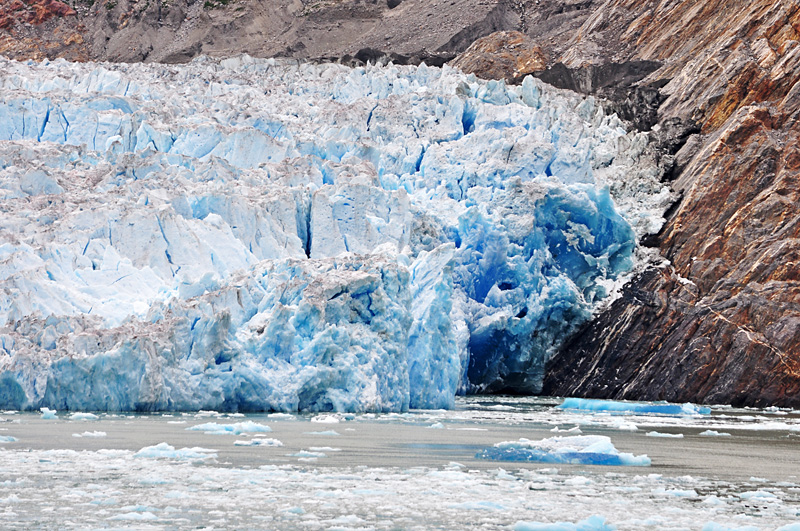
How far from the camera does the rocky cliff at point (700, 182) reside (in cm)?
2395

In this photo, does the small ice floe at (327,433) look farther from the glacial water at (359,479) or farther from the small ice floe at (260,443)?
the small ice floe at (260,443)

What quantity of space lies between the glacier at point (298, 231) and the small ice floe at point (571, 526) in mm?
10002

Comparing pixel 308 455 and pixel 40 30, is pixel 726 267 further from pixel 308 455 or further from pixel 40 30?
pixel 40 30

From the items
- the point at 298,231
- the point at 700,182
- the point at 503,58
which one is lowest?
the point at 298,231

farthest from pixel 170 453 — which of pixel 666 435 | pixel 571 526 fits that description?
pixel 666 435

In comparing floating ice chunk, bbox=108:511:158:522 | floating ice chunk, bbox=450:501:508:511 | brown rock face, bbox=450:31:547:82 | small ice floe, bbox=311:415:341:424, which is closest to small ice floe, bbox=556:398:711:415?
small ice floe, bbox=311:415:341:424

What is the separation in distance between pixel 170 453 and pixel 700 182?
19936mm

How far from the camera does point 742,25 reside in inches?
1241

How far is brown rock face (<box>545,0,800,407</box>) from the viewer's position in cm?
2377

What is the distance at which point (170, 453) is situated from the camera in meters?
10.6

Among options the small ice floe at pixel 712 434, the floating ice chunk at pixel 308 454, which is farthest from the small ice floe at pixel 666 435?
the floating ice chunk at pixel 308 454

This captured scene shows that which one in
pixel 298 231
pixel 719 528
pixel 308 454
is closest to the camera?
pixel 719 528

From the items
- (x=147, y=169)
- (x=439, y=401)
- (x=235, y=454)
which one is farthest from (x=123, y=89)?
(x=235, y=454)

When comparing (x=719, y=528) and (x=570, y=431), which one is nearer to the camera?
(x=719, y=528)
